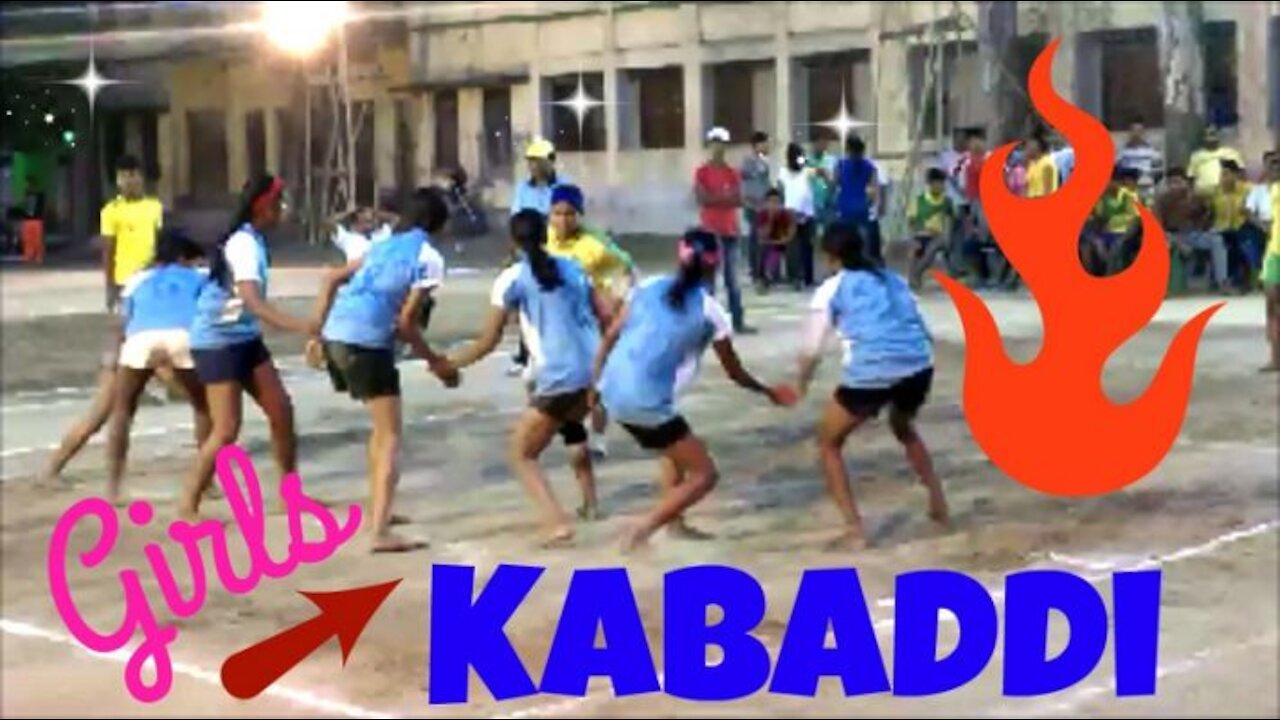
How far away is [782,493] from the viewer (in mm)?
1751

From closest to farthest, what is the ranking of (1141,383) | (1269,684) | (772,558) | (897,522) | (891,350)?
(1141,383) → (891,350) → (772,558) → (897,522) → (1269,684)

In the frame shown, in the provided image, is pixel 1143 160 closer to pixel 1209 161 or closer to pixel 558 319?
pixel 1209 161

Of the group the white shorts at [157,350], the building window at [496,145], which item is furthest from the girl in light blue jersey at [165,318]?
the building window at [496,145]

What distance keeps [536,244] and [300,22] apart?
0.39 ft

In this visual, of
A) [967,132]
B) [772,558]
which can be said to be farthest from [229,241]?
[772,558]

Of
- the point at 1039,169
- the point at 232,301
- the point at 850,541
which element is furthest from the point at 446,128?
the point at 850,541

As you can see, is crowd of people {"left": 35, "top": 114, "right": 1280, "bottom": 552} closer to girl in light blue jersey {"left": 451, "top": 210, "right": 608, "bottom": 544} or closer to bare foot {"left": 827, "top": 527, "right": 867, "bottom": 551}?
girl in light blue jersey {"left": 451, "top": 210, "right": 608, "bottom": 544}

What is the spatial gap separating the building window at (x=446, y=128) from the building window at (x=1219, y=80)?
0.84 ft

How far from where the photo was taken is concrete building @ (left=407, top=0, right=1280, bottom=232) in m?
0.70

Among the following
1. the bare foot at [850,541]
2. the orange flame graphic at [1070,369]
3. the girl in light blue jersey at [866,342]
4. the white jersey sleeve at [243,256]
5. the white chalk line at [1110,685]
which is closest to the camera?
the orange flame graphic at [1070,369]

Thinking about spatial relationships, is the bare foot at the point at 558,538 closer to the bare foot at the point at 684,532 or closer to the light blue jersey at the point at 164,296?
the bare foot at the point at 684,532

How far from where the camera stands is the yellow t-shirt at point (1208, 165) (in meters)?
0.66

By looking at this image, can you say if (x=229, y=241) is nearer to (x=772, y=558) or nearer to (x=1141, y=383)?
(x=1141, y=383)

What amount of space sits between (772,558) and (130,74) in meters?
0.41
